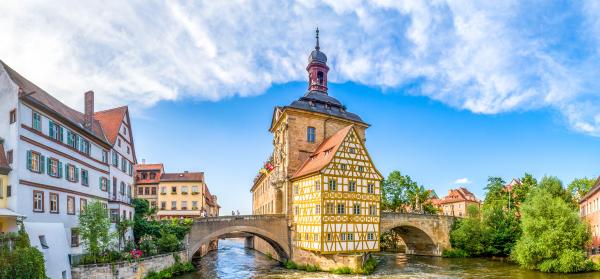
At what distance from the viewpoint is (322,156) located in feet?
104

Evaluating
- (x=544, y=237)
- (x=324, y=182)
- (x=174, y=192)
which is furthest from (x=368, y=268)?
(x=174, y=192)

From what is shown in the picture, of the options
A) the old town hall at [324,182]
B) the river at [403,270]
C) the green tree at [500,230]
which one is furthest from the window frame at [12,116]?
the green tree at [500,230]

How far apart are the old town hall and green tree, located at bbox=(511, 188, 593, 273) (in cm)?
1084

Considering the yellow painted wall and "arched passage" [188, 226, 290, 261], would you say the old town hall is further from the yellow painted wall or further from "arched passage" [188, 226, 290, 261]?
the yellow painted wall

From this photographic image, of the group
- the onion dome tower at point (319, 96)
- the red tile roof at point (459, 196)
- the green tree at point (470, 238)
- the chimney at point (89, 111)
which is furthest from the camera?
the red tile roof at point (459, 196)

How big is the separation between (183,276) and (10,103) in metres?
15.0

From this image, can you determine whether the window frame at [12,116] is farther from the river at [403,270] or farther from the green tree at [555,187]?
the green tree at [555,187]

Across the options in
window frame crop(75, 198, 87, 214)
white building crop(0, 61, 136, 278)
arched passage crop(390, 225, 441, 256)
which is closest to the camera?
white building crop(0, 61, 136, 278)

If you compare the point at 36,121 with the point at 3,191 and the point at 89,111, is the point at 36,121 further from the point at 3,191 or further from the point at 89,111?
the point at 89,111

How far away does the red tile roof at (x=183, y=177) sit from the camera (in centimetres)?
5088

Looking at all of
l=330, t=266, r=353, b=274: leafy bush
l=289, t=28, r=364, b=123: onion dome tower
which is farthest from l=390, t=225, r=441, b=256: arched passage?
l=330, t=266, r=353, b=274: leafy bush

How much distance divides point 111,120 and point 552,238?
31.9m

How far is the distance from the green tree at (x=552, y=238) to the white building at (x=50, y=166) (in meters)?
28.6

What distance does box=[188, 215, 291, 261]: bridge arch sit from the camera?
→ 29.7m
